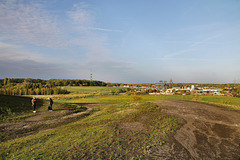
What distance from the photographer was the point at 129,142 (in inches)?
277

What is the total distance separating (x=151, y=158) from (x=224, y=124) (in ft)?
28.9

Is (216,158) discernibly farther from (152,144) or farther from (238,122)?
(238,122)

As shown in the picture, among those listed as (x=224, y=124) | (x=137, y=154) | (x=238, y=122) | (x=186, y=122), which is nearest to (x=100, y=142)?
(x=137, y=154)

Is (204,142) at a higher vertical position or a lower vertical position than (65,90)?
higher

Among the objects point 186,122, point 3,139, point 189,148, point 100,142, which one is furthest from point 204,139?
point 3,139

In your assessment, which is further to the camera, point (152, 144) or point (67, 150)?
point (152, 144)

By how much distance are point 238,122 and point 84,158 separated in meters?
12.7

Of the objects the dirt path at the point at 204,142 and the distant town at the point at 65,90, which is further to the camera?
the distant town at the point at 65,90

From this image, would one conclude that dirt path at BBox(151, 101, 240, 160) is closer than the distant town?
Yes

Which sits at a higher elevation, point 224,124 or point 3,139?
point 224,124

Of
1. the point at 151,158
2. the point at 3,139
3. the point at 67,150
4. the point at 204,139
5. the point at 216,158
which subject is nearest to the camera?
the point at 151,158

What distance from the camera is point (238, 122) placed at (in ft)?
36.4

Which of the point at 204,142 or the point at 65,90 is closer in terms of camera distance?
the point at 204,142

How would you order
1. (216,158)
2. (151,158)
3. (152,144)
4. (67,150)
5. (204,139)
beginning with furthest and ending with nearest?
(204,139)
(152,144)
(67,150)
(216,158)
(151,158)
